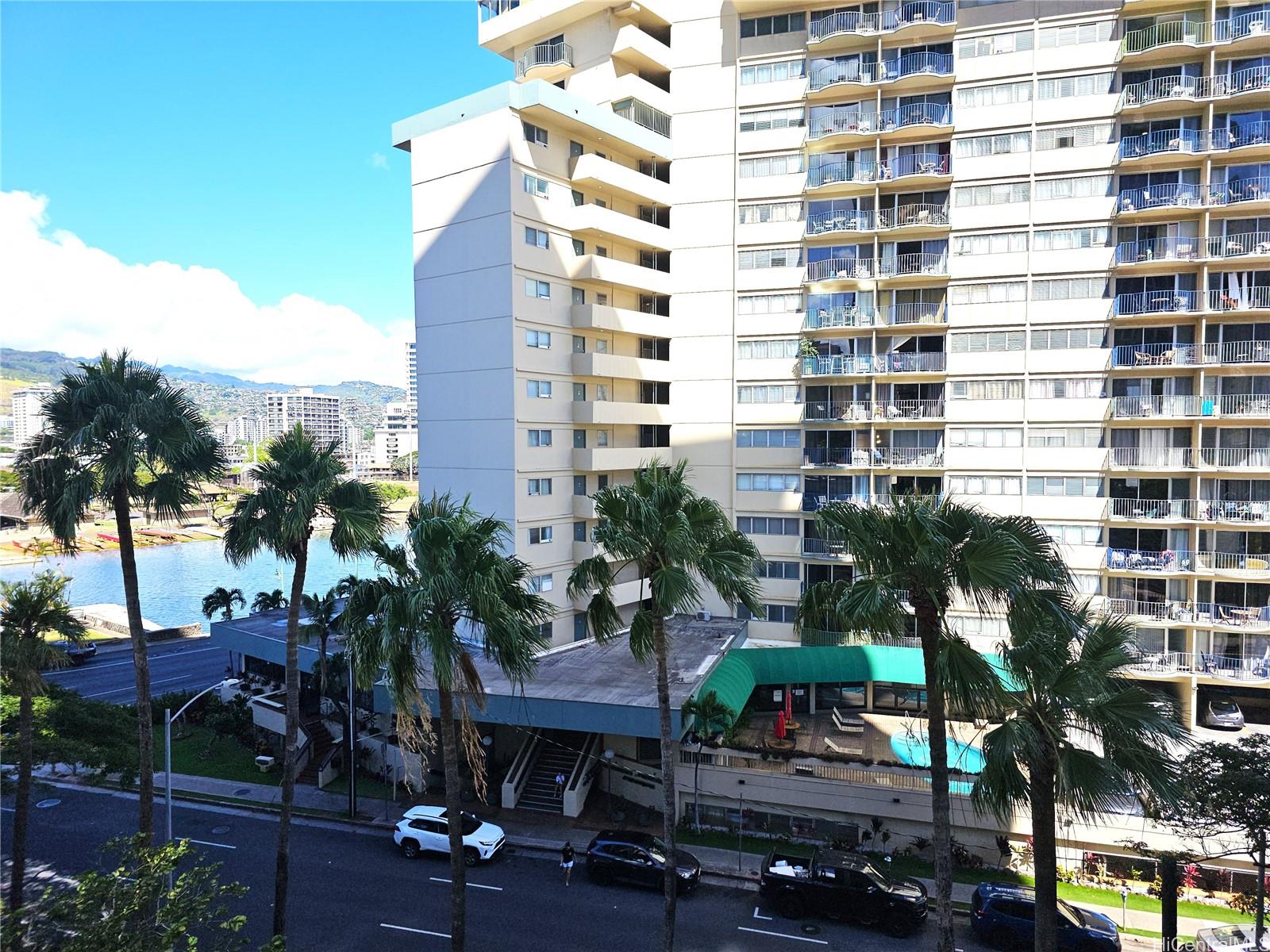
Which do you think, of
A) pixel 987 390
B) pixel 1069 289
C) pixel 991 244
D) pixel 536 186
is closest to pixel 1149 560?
pixel 987 390

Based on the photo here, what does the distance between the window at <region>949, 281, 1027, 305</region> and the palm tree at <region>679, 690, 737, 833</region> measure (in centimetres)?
2424

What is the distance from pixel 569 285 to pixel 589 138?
25.8ft

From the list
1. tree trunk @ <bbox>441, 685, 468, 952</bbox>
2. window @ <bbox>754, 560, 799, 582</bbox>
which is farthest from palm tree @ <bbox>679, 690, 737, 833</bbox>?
window @ <bbox>754, 560, 799, 582</bbox>

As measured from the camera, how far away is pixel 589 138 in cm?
3778

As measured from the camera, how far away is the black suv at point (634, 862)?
23.0 m

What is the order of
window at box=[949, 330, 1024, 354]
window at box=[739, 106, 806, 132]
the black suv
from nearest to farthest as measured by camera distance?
the black suv, window at box=[949, 330, 1024, 354], window at box=[739, 106, 806, 132]

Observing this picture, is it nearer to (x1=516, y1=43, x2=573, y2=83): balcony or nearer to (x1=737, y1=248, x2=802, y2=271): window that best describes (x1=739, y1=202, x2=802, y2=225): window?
(x1=737, y1=248, x2=802, y2=271): window

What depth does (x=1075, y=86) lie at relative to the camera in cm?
3488

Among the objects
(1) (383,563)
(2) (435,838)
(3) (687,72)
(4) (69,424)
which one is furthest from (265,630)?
(3) (687,72)

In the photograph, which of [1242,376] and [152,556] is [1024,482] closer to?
[1242,376]

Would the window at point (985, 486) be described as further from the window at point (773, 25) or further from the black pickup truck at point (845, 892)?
the window at point (773, 25)

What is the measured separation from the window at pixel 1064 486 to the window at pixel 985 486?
64cm

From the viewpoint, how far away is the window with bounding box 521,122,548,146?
34.6m

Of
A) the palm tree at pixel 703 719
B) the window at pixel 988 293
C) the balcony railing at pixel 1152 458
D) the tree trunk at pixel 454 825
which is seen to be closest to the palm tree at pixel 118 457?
the tree trunk at pixel 454 825
